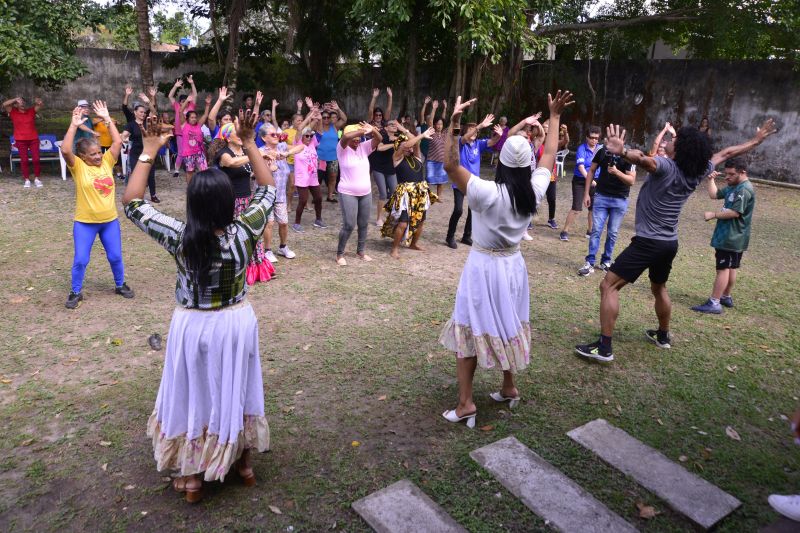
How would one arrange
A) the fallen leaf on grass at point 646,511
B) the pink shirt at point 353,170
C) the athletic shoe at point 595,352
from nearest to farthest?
1. the fallen leaf on grass at point 646,511
2. the athletic shoe at point 595,352
3. the pink shirt at point 353,170

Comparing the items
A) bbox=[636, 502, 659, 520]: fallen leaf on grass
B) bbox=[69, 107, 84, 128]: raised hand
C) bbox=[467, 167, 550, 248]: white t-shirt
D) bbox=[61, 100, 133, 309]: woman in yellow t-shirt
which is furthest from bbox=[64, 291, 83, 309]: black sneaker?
bbox=[636, 502, 659, 520]: fallen leaf on grass

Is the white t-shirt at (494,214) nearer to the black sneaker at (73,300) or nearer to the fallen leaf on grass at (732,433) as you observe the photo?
the fallen leaf on grass at (732,433)

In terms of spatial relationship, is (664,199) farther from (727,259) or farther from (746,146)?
(727,259)

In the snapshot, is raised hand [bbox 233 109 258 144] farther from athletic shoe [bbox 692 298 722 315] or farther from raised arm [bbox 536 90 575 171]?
athletic shoe [bbox 692 298 722 315]

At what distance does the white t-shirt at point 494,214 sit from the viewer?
3750 mm

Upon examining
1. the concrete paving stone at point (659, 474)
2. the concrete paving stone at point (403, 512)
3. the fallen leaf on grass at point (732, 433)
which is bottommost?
the concrete paving stone at point (403, 512)

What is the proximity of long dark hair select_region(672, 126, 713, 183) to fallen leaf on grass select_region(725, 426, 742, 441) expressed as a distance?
6.88 feet

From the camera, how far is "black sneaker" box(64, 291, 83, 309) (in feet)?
19.9

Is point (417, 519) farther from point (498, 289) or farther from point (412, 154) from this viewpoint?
point (412, 154)

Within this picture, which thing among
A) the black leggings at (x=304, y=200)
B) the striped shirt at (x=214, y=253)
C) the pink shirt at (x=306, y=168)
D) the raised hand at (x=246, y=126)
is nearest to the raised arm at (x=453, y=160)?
the raised hand at (x=246, y=126)

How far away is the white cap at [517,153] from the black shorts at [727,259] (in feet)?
12.9

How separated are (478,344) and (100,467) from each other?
251 cm

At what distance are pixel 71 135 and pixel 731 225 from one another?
676cm

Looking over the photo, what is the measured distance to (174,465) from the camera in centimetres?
324
